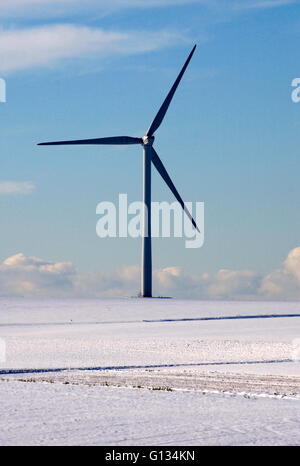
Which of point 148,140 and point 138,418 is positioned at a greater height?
point 148,140

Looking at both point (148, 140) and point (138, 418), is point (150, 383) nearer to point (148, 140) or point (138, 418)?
point (138, 418)

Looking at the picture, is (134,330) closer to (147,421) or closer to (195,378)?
(195,378)

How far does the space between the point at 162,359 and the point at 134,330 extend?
18010 millimetres

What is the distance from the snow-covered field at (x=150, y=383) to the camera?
16.0m

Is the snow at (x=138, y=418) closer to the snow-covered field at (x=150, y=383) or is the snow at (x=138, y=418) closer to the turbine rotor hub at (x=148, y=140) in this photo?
the snow-covered field at (x=150, y=383)

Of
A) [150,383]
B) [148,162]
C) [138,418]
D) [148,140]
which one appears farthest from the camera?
[148,140]

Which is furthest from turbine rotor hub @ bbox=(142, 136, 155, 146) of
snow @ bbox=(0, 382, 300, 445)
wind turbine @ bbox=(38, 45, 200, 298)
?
snow @ bbox=(0, 382, 300, 445)

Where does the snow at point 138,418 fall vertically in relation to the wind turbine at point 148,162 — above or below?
below

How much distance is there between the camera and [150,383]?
963 inches

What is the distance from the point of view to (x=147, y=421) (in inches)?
681

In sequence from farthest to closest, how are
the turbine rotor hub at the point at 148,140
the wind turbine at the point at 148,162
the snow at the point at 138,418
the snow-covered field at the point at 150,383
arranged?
the turbine rotor hub at the point at 148,140
the wind turbine at the point at 148,162
the snow-covered field at the point at 150,383
the snow at the point at 138,418

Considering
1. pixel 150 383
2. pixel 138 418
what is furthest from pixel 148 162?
pixel 138 418

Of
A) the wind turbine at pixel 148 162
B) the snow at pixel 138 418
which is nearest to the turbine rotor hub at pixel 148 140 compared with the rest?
the wind turbine at pixel 148 162
